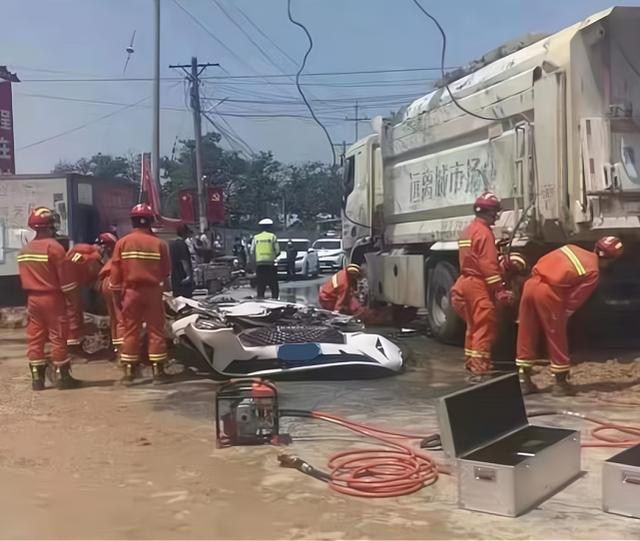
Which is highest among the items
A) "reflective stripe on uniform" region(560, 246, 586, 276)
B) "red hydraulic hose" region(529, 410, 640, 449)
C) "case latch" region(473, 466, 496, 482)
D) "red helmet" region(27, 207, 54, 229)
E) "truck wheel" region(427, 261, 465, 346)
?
"red helmet" region(27, 207, 54, 229)

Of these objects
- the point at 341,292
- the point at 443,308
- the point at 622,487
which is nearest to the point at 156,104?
the point at 341,292

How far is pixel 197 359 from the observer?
7.74 m

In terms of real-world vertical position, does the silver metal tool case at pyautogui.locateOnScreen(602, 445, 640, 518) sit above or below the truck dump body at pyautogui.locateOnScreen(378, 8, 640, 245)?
below

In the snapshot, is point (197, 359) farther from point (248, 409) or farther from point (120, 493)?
point (120, 493)

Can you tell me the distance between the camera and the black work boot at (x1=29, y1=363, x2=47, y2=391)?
23.6ft

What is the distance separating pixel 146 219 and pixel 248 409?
2986mm

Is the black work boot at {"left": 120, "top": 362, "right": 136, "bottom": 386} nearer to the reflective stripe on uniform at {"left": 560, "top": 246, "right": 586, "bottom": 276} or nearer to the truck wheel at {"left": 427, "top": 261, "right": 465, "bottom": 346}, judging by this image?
the truck wheel at {"left": 427, "top": 261, "right": 465, "bottom": 346}

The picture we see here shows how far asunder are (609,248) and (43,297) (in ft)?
15.6

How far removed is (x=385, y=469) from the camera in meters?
4.45

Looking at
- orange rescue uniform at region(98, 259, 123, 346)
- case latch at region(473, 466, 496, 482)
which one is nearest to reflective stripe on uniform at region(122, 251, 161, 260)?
orange rescue uniform at region(98, 259, 123, 346)

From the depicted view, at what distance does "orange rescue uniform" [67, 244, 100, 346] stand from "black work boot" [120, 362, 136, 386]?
1.54 m

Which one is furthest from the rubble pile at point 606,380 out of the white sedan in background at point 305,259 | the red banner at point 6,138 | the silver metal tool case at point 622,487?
the white sedan in background at point 305,259

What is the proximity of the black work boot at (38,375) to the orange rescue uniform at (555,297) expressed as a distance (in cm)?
412

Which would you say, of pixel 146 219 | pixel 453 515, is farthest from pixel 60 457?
pixel 146 219
